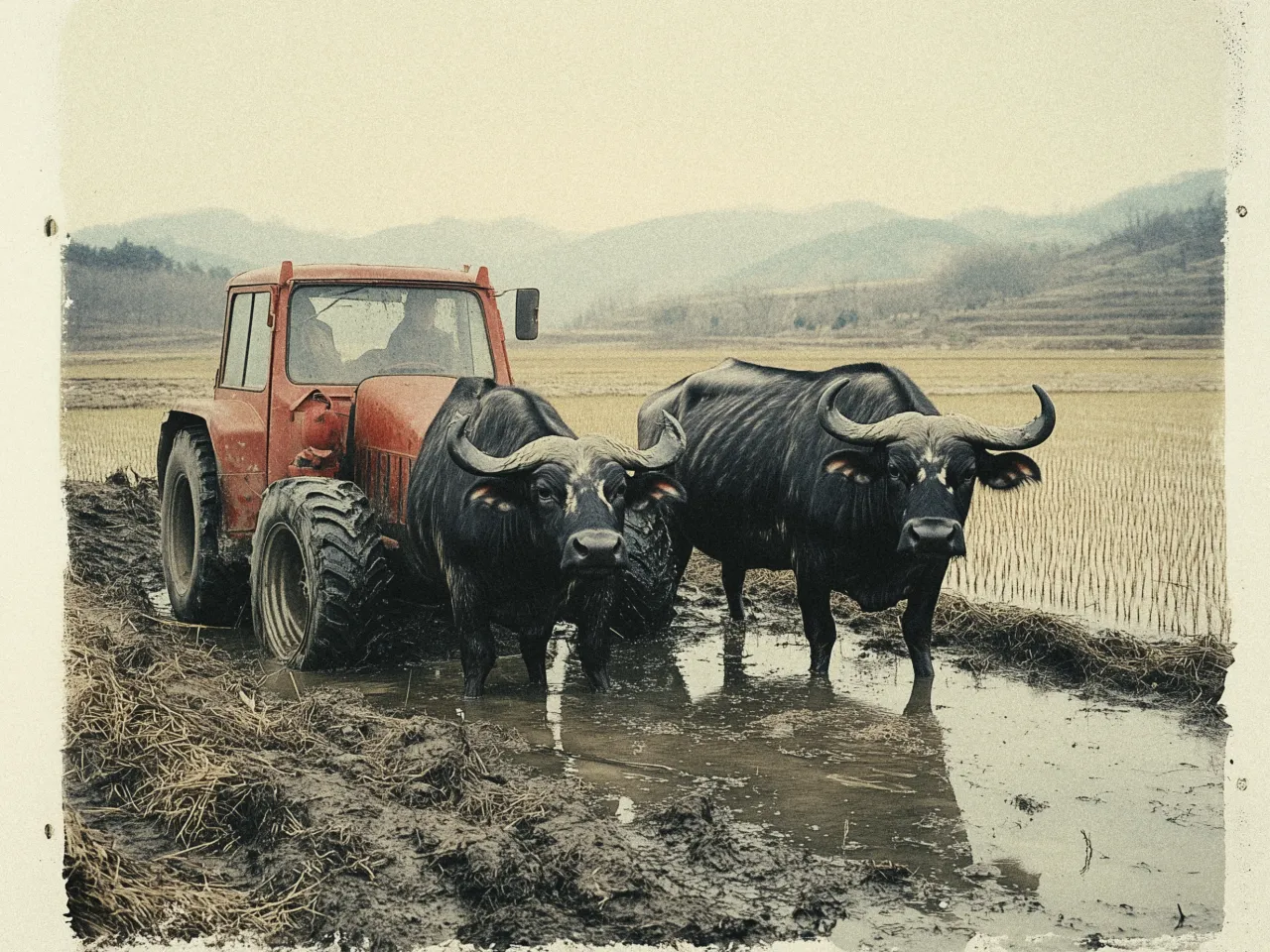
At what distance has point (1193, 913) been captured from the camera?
4.34 m

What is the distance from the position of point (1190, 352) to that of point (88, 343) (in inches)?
1350

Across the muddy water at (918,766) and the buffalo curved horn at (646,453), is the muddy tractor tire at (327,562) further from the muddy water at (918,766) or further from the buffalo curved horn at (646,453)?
the buffalo curved horn at (646,453)

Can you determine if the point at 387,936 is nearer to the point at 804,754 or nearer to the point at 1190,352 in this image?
the point at 804,754

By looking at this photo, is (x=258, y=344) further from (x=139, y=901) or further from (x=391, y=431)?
(x=139, y=901)

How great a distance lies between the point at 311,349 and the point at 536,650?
2537 millimetres

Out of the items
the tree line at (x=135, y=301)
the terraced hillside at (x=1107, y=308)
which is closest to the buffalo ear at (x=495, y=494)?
the terraced hillside at (x=1107, y=308)

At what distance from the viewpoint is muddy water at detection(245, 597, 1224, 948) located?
449cm

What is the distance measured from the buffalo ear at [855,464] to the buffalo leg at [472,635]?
203 cm

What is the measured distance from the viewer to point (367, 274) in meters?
8.09

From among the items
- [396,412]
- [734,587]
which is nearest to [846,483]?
A: [734,587]

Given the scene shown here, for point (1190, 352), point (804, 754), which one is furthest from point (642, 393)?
point (804, 754)

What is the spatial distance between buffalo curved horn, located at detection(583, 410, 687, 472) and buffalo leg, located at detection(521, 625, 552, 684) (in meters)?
1.07

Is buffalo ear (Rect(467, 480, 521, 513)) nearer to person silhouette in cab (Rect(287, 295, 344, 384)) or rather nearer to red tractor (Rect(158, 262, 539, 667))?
red tractor (Rect(158, 262, 539, 667))

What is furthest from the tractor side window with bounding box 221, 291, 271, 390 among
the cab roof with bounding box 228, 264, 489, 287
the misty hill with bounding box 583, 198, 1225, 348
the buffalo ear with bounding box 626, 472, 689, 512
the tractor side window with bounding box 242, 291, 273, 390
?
the misty hill with bounding box 583, 198, 1225, 348
